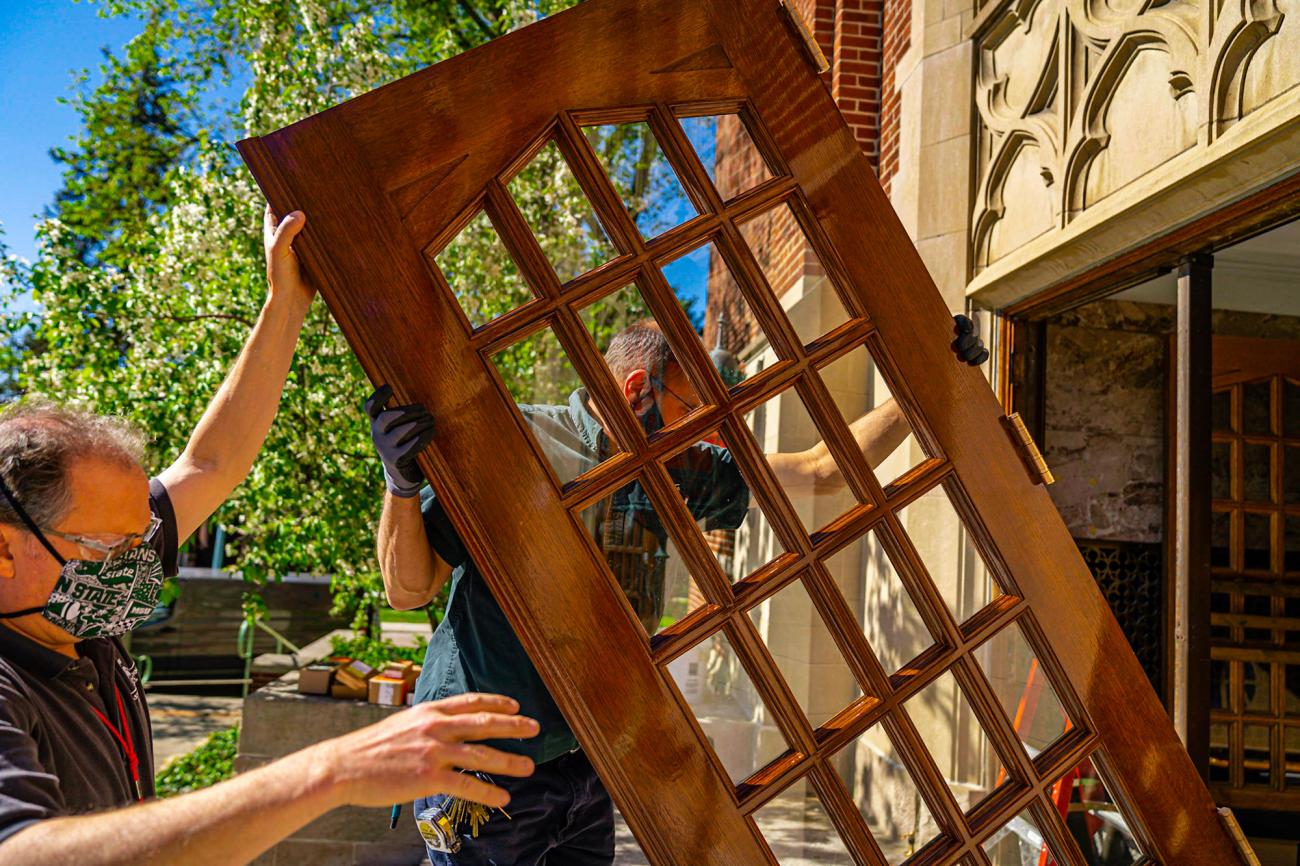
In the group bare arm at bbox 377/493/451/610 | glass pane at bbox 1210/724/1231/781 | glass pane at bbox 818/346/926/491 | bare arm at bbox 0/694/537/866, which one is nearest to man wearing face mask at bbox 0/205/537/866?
bare arm at bbox 0/694/537/866

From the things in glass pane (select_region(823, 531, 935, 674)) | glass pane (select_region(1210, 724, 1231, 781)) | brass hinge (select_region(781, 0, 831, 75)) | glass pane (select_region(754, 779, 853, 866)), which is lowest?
glass pane (select_region(1210, 724, 1231, 781))

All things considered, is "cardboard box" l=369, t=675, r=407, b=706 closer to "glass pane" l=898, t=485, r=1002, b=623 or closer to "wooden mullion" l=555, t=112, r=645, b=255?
"glass pane" l=898, t=485, r=1002, b=623

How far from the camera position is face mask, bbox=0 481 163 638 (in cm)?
157

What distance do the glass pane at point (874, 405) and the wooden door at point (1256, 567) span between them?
3.50 metres

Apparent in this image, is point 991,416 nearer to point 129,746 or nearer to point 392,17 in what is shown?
point 129,746

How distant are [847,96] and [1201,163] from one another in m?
3.64

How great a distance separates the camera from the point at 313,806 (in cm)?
113

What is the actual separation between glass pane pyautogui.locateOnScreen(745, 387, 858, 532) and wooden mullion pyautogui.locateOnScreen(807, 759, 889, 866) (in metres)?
0.46

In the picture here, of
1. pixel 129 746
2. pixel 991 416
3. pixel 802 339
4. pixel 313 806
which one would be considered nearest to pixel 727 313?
pixel 802 339

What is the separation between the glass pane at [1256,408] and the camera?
191 inches

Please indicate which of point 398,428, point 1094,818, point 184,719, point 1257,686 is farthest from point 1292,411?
point 184,719

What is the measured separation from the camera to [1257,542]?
4914 millimetres

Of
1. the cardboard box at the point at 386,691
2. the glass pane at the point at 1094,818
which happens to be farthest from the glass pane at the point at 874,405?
the cardboard box at the point at 386,691

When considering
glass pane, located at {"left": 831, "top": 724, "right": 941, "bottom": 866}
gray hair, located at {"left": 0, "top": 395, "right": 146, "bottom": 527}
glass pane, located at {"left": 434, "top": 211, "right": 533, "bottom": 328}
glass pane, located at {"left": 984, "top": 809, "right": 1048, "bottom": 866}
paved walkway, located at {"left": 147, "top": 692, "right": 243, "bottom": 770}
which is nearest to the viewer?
gray hair, located at {"left": 0, "top": 395, "right": 146, "bottom": 527}
